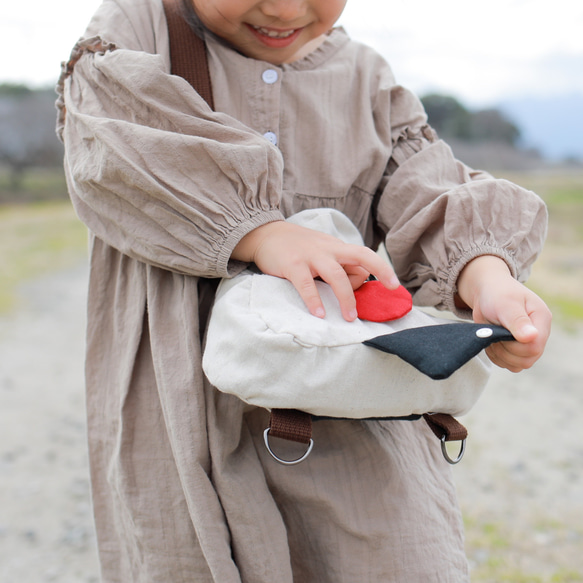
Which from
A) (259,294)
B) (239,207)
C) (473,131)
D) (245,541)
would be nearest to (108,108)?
(239,207)

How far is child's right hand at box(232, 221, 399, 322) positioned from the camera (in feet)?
2.95

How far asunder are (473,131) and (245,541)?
9.00 metres

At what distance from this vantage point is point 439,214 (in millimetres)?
1079

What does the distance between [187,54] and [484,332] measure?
2.17 ft

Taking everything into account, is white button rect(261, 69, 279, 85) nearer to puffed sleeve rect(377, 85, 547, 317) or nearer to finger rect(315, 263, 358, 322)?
puffed sleeve rect(377, 85, 547, 317)

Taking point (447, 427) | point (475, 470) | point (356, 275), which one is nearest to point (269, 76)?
point (356, 275)

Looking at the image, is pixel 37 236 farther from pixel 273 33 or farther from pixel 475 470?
pixel 273 33

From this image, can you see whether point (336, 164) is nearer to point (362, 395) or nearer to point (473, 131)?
point (362, 395)

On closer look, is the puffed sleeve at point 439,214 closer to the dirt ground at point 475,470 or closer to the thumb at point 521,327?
the thumb at point 521,327

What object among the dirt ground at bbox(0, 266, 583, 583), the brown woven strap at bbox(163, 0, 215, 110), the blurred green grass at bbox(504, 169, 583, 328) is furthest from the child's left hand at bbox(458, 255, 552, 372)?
the blurred green grass at bbox(504, 169, 583, 328)

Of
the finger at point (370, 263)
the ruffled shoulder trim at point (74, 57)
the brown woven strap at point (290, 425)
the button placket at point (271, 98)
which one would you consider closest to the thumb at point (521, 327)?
the finger at point (370, 263)

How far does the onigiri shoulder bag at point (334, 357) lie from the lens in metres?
0.82

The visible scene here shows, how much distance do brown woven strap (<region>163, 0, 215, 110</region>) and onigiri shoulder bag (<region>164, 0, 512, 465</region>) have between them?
346mm

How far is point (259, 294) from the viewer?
0.90 metres
